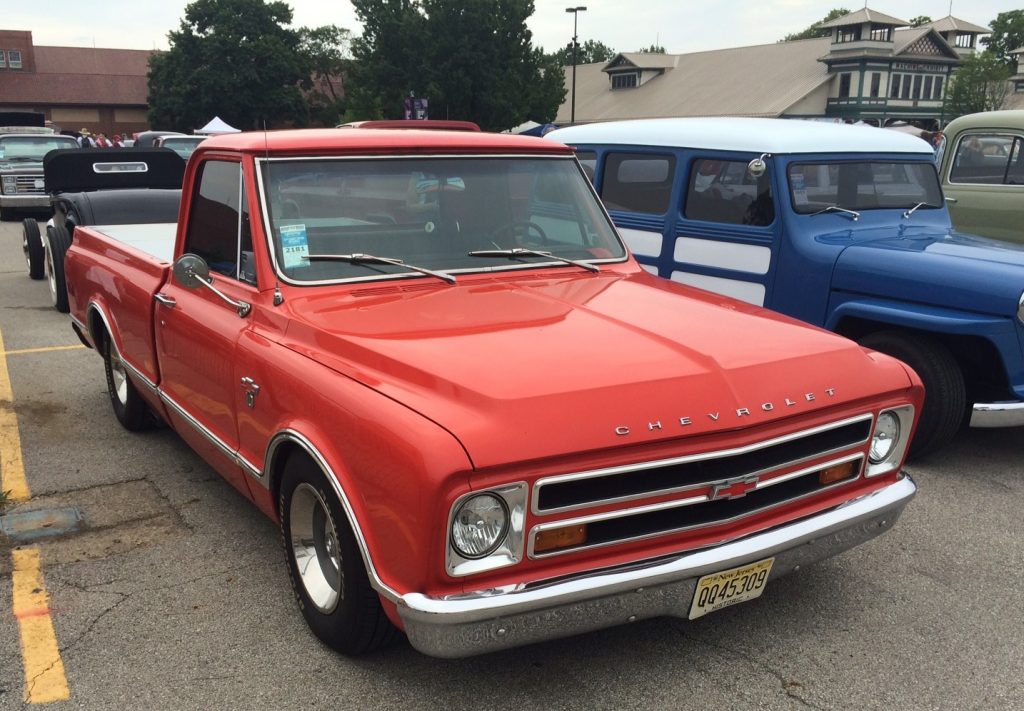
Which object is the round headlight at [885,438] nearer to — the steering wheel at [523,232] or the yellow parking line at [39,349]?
the steering wheel at [523,232]

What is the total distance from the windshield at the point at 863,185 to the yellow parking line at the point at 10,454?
15.7 ft

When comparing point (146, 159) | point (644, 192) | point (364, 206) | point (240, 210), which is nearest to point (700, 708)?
point (364, 206)

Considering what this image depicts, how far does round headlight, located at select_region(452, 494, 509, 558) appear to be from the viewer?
2494 mm

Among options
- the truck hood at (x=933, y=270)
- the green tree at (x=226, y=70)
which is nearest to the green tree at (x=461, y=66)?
the green tree at (x=226, y=70)

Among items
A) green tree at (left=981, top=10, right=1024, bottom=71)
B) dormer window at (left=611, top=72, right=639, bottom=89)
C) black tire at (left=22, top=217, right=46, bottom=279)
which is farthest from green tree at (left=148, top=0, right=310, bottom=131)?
green tree at (left=981, top=10, right=1024, bottom=71)

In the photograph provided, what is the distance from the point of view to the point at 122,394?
562cm

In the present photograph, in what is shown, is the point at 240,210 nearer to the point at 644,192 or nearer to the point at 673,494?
the point at 673,494

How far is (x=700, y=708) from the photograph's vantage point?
290 cm

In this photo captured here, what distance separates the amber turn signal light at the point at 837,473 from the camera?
3.12m

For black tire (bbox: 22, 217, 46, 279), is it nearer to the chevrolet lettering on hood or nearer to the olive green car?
the olive green car

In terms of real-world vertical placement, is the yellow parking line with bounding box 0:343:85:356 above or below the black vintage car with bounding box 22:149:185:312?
below

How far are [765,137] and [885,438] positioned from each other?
319 centimetres

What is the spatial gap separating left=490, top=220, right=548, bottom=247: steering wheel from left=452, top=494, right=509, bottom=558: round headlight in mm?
1714

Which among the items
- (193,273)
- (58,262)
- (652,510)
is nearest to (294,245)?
(193,273)
